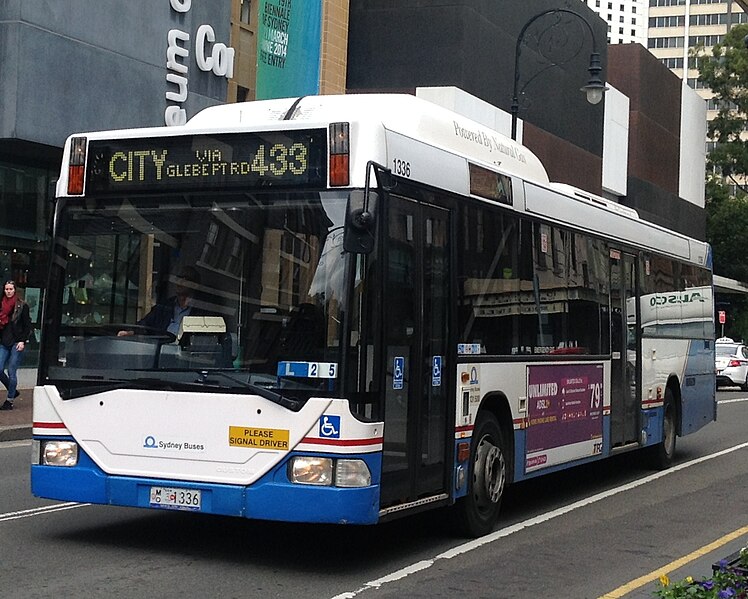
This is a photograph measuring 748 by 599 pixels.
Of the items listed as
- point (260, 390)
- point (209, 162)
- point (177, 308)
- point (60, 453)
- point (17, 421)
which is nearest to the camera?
point (260, 390)

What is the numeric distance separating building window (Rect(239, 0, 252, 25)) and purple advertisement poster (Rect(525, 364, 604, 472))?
18389 mm

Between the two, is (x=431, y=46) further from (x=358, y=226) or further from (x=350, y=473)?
(x=350, y=473)

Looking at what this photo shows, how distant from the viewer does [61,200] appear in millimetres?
8797

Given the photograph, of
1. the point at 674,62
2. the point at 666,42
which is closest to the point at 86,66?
the point at 674,62

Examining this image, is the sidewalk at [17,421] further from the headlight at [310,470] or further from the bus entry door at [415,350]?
the headlight at [310,470]

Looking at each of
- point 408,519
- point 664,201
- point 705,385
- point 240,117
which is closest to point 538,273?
point 408,519

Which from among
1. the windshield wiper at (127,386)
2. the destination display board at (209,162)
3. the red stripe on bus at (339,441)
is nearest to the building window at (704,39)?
the destination display board at (209,162)

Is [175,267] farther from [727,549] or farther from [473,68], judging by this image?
[473,68]

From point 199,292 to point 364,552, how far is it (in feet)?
7.34

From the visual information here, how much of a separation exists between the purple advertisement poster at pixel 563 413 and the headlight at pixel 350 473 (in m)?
3.14

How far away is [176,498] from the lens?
26.9 ft

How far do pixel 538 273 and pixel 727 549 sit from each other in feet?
9.08

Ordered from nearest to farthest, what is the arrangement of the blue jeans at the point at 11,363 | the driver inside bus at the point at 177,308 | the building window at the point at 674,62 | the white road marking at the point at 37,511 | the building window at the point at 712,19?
1. the driver inside bus at the point at 177,308
2. the white road marking at the point at 37,511
3. the blue jeans at the point at 11,363
4. the building window at the point at 712,19
5. the building window at the point at 674,62

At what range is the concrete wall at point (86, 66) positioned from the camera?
21625 mm
